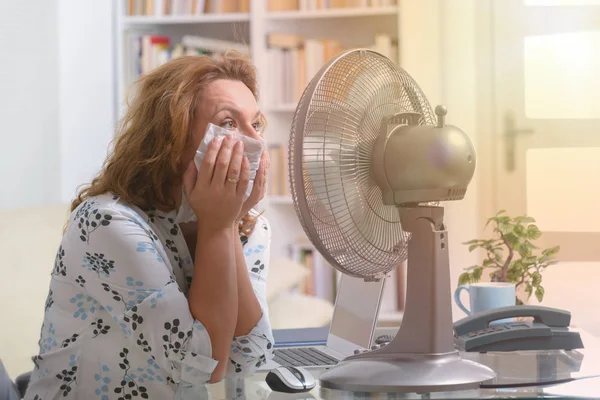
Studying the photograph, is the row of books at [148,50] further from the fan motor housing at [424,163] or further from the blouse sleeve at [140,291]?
the fan motor housing at [424,163]

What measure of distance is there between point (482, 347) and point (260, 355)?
311 mm

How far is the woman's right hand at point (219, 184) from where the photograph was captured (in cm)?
107

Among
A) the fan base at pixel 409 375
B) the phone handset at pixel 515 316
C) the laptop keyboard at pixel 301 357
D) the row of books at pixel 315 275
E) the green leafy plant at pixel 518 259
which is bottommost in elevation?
the row of books at pixel 315 275

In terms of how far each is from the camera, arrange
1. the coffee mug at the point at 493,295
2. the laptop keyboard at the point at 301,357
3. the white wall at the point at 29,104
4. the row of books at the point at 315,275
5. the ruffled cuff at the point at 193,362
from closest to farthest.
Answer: the ruffled cuff at the point at 193,362 → the laptop keyboard at the point at 301,357 → the coffee mug at the point at 493,295 → the white wall at the point at 29,104 → the row of books at the point at 315,275

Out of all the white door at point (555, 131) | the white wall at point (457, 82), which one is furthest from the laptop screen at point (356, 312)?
the white door at point (555, 131)

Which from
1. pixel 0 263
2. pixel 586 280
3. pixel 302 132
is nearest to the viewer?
pixel 302 132

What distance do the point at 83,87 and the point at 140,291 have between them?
2337 mm

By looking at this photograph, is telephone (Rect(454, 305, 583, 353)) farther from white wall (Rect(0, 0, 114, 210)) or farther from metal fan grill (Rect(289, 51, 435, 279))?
white wall (Rect(0, 0, 114, 210))

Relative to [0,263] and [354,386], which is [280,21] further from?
[354,386]

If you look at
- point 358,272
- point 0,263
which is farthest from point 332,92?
point 0,263

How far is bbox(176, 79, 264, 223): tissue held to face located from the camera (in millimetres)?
1116

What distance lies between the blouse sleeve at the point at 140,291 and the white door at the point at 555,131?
2.49 m

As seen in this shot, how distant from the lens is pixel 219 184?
1069 mm

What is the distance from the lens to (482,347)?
1.05 meters
